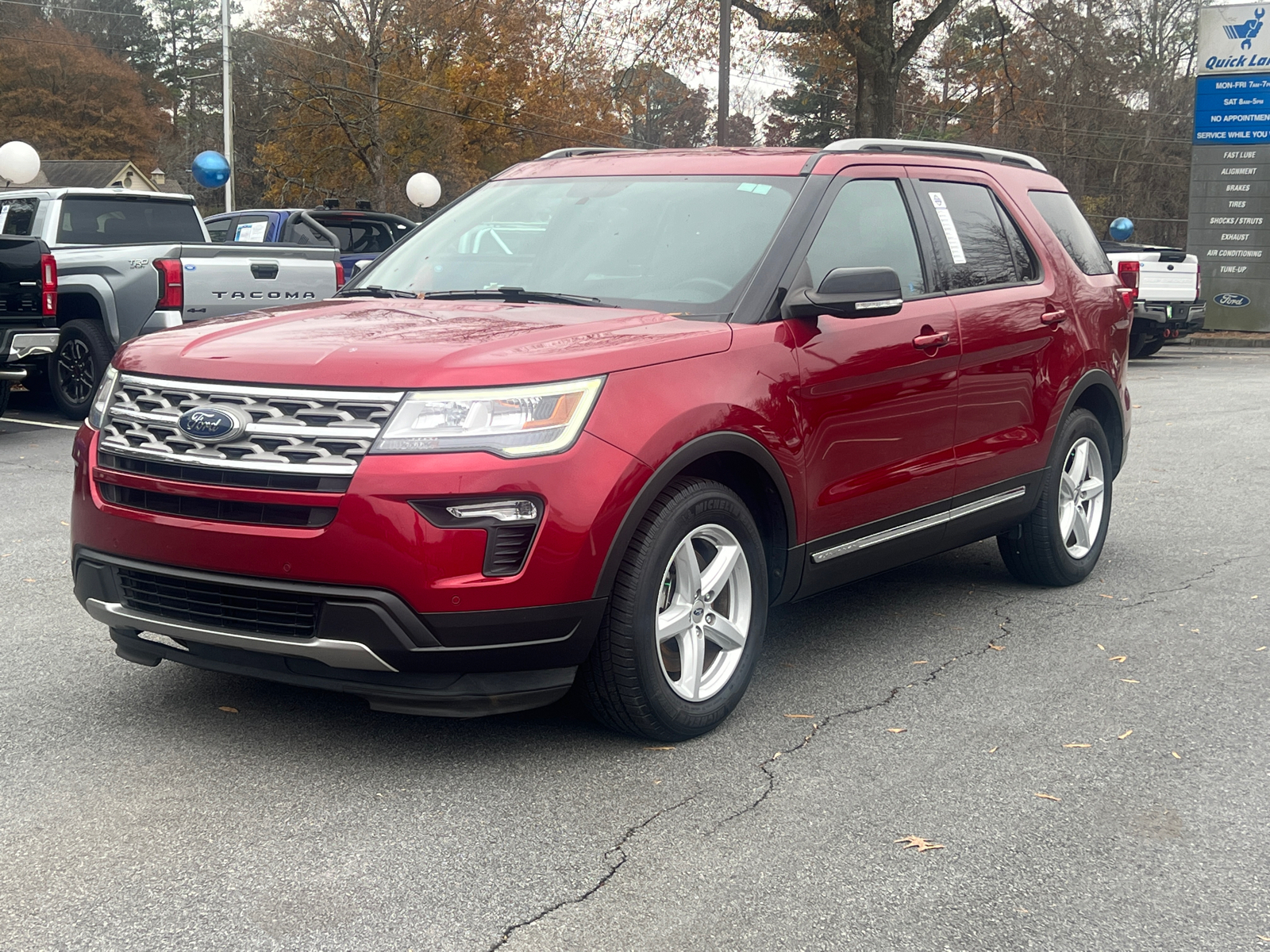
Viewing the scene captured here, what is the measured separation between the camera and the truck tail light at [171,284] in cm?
1105

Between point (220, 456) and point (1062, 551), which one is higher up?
point (220, 456)

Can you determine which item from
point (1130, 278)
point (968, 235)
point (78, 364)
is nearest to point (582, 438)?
point (968, 235)

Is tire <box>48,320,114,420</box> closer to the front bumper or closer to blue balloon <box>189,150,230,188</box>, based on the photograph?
the front bumper

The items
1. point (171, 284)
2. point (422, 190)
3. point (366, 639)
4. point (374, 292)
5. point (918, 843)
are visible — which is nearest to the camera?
point (918, 843)

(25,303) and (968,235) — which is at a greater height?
(968,235)

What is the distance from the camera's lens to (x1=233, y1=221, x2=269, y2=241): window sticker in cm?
1569

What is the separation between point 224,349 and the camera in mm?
3912

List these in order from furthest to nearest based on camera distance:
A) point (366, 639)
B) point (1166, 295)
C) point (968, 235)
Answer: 1. point (1166, 295)
2. point (968, 235)
3. point (366, 639)

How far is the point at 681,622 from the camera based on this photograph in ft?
13.5

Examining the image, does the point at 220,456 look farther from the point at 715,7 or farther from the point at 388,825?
the point at 715,7

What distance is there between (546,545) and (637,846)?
821 mm

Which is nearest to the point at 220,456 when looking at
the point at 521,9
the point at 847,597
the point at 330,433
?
the point at 330,433

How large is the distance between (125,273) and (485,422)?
938cm

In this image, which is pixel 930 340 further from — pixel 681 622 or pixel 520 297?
pixel 681 622
